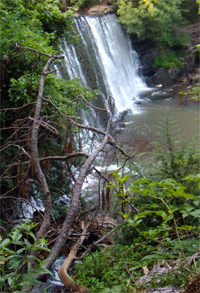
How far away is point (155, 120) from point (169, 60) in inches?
243

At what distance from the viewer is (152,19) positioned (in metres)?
16.6

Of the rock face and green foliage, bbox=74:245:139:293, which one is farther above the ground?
the rock face

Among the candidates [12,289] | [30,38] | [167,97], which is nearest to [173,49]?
[167,97]

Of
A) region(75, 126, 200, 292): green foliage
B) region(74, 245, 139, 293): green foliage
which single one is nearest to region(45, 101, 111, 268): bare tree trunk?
region(75, 126, 200, 292): green foliage

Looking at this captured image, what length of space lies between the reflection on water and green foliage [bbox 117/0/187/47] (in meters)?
4.22

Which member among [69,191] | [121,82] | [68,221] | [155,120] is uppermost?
[68,221]

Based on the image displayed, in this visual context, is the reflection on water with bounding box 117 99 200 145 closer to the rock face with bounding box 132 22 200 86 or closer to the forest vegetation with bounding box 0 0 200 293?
the rock face with bounding box 132 22 200 86

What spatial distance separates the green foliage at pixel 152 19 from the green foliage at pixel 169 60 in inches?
21.1

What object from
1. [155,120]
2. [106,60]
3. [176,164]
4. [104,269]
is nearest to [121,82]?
[106,60]

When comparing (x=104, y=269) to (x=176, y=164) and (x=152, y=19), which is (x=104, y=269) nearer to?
(x=176, y=164)

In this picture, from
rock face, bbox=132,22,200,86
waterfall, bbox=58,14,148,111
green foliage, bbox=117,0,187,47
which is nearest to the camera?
waterfall, bbox=58,14,148,111

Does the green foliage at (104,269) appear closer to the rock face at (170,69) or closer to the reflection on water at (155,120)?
the reflection on water at (155,120)

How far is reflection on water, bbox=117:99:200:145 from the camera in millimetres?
11078

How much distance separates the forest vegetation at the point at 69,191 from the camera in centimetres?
207
